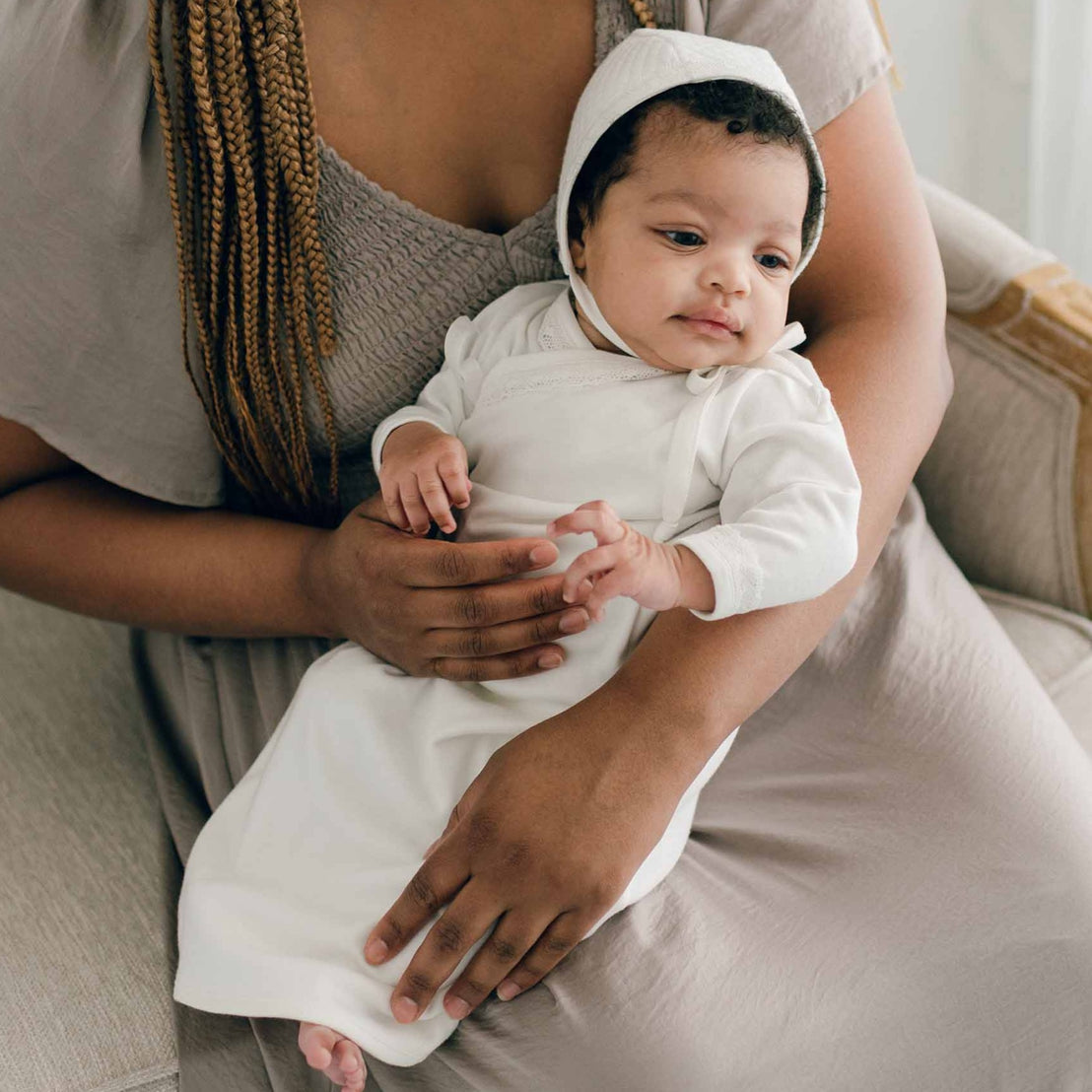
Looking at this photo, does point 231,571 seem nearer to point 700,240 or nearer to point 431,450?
point 431,450

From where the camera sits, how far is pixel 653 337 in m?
0.84

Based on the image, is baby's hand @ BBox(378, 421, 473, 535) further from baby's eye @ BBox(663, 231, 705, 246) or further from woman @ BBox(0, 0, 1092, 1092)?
baby's eye @ BBox(663, 231, 705, 246)

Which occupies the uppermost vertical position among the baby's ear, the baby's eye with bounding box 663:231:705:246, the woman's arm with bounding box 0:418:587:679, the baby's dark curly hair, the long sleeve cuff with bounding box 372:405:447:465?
the baby's dark curly hair

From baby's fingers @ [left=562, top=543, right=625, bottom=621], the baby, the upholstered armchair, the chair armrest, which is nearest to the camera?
baby's fingers @ [left=562, top=543, right=625, bottom=621]

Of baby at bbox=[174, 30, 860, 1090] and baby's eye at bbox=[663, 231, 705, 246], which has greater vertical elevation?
baby's eye at bbox=[663, 231, 705, 246]

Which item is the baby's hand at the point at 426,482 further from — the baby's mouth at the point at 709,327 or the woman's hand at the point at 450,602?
the baby's mouth at the point at 709,327

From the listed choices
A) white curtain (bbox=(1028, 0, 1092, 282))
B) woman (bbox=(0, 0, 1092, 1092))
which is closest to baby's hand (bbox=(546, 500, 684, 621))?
woman (bbox=(0, 0, 1092, 1092))

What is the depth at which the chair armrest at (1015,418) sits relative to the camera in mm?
1153

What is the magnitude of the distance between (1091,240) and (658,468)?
4.27 ft

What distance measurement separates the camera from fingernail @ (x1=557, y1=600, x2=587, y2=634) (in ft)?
2.64

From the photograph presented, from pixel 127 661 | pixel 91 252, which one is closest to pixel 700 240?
pixel 91 252

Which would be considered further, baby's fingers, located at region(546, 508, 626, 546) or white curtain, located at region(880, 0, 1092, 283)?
white curtain, located at region(880, 0, 1092, 283)

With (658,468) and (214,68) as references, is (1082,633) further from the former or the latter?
(214,68)

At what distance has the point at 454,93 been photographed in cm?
97
